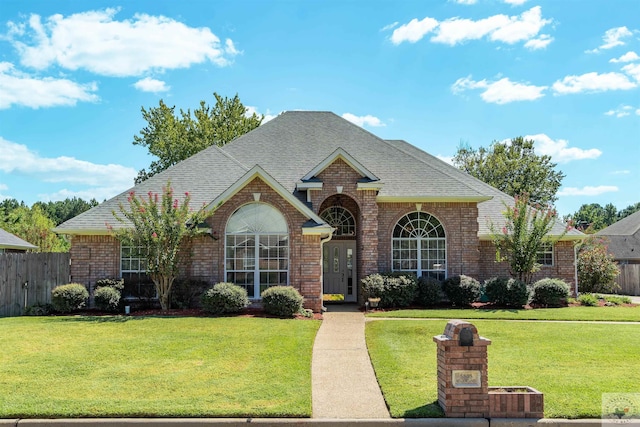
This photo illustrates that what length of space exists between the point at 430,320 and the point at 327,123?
12.5 meters

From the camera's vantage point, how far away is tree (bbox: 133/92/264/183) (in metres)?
40.4

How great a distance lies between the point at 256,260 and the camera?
17922mm

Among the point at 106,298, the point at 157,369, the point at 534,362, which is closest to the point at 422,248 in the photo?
the point at 534,362

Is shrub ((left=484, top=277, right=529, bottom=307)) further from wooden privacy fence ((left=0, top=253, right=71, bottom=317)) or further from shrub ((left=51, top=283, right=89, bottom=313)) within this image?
wooden privacy fence ((left=0, top=253, right=71, bottom=317))

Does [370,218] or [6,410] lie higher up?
[370,218]

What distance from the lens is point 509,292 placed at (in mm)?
18922

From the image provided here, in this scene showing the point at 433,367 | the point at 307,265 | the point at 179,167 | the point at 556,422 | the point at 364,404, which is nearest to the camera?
the point at 556,422

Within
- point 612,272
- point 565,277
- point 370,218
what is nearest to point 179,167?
point 370,218

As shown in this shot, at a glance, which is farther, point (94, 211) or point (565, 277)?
point (565, 277)

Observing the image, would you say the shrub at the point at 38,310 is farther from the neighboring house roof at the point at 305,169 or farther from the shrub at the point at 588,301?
the shrub at the point at 588,301

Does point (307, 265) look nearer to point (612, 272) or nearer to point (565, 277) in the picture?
point (565, 277)

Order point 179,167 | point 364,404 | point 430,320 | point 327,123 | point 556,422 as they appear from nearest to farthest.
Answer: point 556,422, point 364,404, point 430,320, point 179,167, point 327,123

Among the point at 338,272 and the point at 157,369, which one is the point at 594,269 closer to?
the point at 338,272

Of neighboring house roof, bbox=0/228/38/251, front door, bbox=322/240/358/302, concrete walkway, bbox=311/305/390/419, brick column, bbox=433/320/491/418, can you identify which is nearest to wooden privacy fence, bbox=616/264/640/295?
front door, bbox=322/240/358/302
